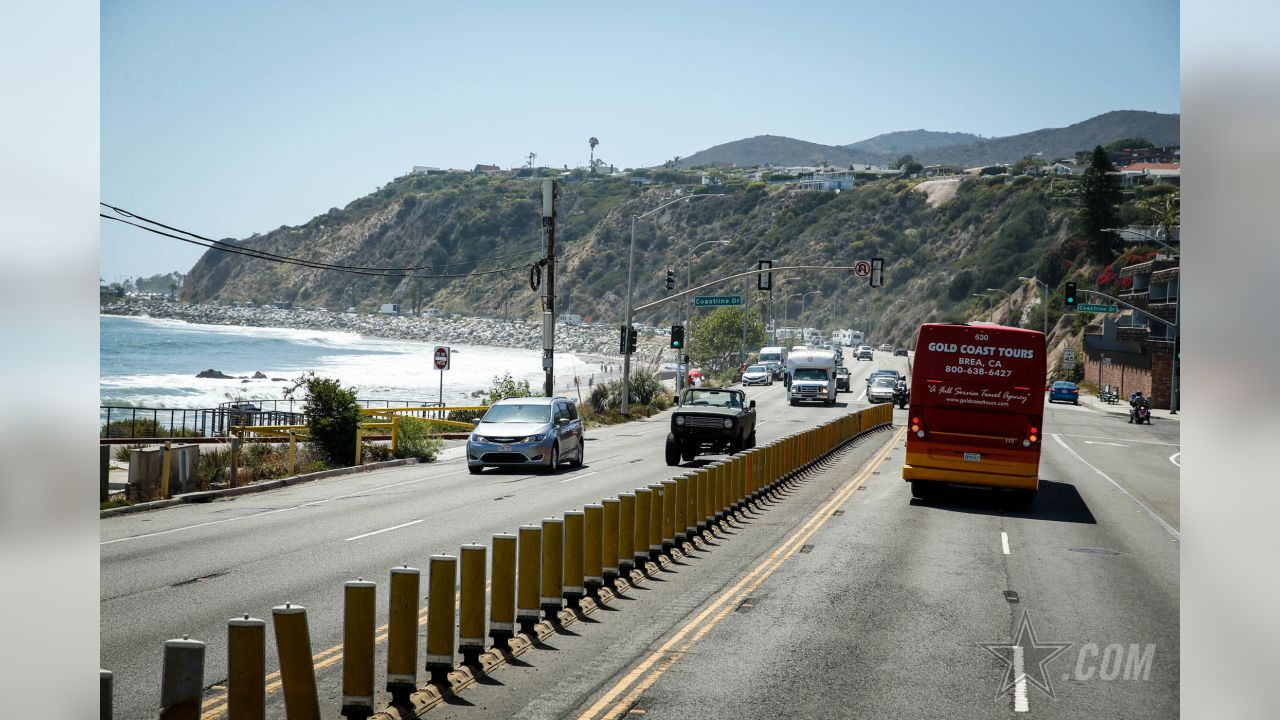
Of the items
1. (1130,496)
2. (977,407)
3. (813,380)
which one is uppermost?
(977,407)

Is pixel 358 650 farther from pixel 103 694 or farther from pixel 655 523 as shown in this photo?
pixel 655 523

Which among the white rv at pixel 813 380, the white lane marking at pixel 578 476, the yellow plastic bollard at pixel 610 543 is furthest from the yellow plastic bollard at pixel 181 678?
the white rv at pixel 813 380

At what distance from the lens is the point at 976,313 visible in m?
141

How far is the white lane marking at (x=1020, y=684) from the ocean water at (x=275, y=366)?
7152 centimetres

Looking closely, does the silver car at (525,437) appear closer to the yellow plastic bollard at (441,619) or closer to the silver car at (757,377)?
the yellow plastic bollard at (441,619)

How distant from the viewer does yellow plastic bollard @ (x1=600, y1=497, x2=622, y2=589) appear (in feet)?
43.2

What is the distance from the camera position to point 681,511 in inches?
649

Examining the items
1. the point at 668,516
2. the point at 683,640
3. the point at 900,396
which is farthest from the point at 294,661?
the point at 900,396

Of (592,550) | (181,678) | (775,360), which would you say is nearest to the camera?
(181,678)

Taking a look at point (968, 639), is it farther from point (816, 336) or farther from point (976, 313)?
point (816, 336)

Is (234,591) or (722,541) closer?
(234,591)

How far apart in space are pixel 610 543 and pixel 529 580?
2334 mm
